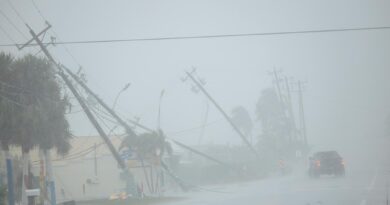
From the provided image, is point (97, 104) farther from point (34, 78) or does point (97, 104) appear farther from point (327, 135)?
point (327, 135)

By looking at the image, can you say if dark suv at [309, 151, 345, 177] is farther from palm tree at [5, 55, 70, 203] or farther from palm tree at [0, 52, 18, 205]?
palm tree at [0, 52, 18, 205]

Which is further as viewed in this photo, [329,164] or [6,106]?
[329,164]

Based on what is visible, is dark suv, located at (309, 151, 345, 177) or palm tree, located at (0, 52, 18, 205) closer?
palm tree, located at (0, 52, 18, 205)

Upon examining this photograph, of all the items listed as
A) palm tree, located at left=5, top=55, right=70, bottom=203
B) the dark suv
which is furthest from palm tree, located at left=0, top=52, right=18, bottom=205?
the dark suv

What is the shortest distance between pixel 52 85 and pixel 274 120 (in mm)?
63515

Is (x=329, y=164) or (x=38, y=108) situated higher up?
(x=38, y=108)

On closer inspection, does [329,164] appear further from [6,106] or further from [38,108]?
[6,106]

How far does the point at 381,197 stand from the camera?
75.2ft

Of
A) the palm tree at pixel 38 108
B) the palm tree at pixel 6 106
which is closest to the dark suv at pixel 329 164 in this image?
the palm tree at pixel 38 108

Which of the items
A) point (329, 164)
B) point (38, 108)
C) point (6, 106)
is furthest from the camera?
point (329, 164)

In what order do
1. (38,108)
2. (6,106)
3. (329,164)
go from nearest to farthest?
(6,106) → (38,108) → (329,164)

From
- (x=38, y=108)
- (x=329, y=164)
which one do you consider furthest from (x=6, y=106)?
A: (x=329, y=164)

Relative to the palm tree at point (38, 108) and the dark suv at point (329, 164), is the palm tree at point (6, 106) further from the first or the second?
the dark suv at point (329, 164)

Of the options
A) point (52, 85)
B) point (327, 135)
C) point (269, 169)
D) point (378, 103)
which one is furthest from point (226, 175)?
point (378, 103)
